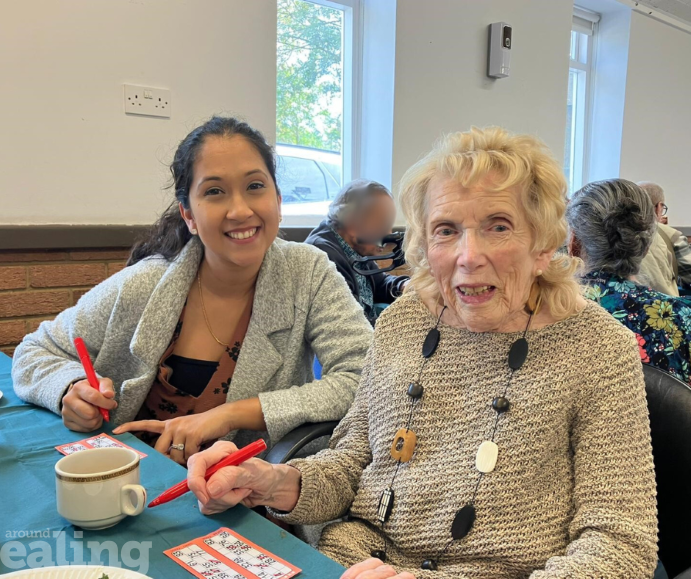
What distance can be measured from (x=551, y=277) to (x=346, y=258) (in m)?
1.80

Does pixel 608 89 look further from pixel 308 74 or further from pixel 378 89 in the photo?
pixel 308 74

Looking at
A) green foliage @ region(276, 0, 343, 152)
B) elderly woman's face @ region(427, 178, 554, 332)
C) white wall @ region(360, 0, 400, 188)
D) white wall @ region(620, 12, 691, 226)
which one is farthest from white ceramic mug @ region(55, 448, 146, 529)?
white wall @ region(620, 12, 691, 226)

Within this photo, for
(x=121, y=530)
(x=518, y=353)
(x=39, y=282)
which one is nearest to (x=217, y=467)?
(x=121, y=530)

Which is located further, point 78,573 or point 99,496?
point 99,496

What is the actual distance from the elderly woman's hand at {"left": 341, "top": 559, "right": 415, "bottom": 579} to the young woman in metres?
0.53

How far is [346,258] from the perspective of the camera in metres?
2.77

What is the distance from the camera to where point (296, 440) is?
3.91 ft

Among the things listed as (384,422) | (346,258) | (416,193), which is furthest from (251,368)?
(346,258)

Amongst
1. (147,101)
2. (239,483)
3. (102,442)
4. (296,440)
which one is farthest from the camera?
(147,101)

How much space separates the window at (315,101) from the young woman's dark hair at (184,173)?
1841 millimetres

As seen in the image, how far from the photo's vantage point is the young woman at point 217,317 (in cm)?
136

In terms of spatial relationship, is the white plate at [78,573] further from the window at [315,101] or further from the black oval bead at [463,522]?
the window at [315,101]

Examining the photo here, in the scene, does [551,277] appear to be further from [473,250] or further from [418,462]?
[418,462]

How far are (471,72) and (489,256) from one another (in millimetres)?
3302
